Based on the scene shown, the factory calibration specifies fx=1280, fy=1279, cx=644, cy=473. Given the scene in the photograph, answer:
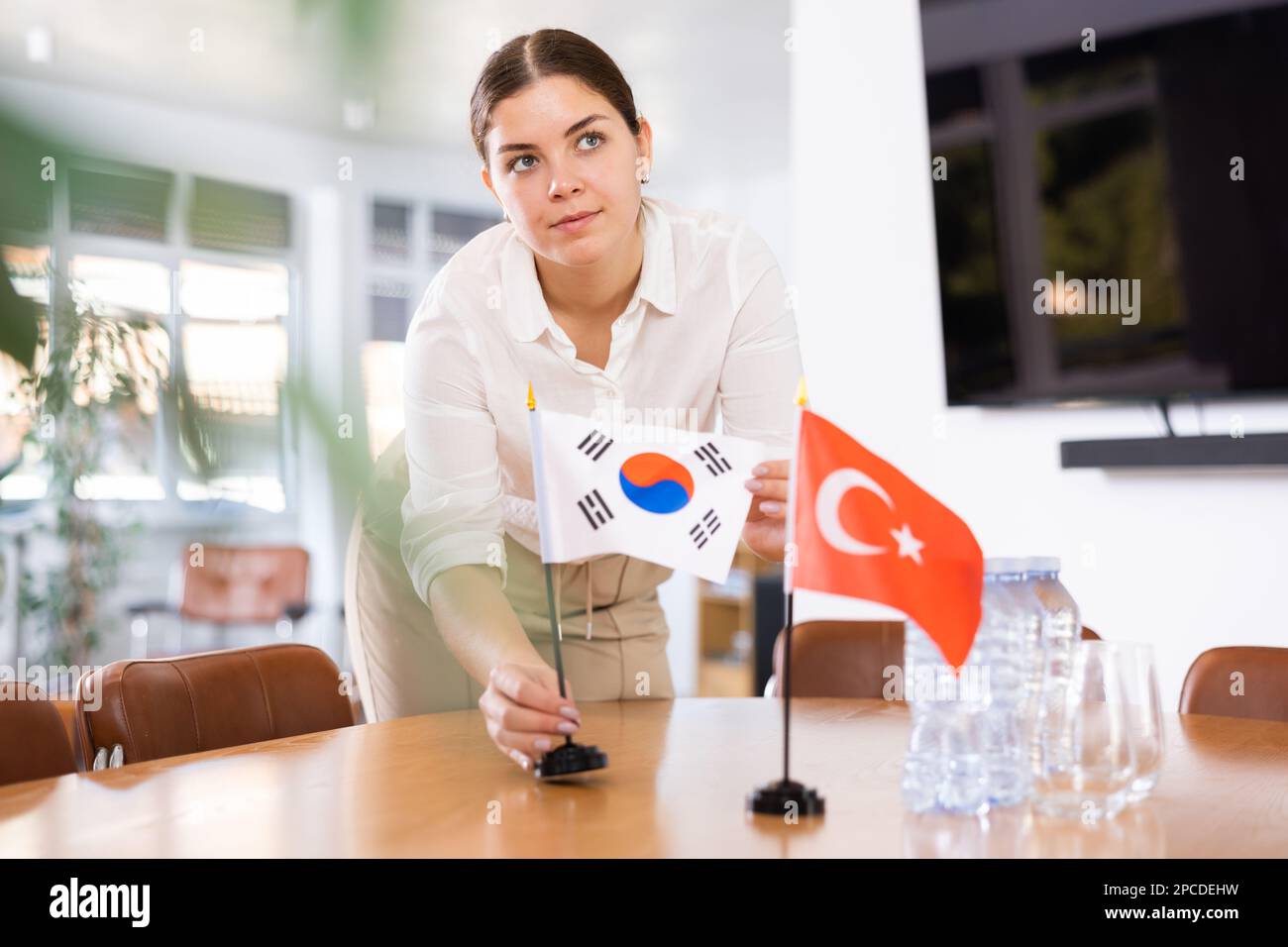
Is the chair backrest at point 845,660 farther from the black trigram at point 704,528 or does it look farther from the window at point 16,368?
the window at point 16,368

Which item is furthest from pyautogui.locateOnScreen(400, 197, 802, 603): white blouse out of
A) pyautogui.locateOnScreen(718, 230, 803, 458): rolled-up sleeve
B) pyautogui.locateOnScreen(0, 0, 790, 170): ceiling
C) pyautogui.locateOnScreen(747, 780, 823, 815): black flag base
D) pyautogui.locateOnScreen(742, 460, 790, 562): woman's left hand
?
pyautogui.locateOnScreen(0, 0, 790, 170): ceiling

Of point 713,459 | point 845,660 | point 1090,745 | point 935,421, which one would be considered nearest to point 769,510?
point 713,459

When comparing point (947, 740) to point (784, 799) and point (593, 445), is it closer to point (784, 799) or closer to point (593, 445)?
point (784, 799)

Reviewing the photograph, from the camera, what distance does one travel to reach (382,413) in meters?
0.29

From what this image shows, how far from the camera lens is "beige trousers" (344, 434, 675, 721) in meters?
2.03

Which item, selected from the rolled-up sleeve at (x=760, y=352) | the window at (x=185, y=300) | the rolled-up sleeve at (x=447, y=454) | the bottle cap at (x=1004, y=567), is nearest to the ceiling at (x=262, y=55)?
the window at (x=185, y=300)

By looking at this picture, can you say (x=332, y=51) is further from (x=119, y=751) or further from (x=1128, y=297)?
(x=1128, y=297)

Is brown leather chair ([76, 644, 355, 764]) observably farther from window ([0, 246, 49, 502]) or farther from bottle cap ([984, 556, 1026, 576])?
window ([0, 246, 49, 502])

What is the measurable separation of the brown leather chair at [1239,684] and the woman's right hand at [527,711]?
3.87 feet

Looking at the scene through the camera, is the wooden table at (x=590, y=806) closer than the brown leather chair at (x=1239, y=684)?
Yes

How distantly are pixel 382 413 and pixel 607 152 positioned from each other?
155 centimetres

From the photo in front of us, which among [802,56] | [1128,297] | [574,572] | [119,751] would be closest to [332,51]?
[119,751]

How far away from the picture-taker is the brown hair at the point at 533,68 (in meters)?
1.72
